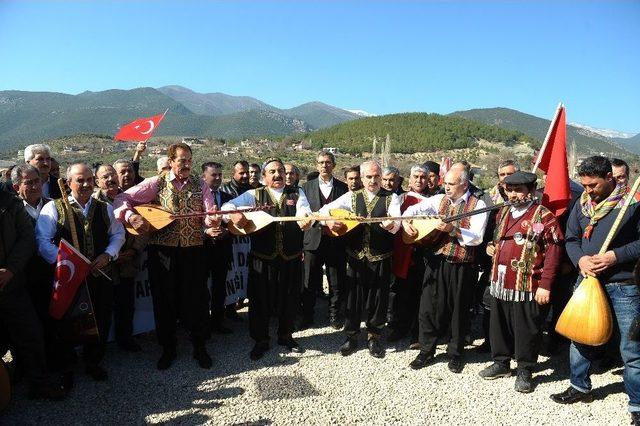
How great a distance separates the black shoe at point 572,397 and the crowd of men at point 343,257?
11mm

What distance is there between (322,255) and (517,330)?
109 inches

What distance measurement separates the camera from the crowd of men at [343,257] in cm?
385

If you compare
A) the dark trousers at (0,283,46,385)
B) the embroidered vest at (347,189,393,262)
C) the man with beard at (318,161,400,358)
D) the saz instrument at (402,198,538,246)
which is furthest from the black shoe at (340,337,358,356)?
the dark trousers at (0,283,46,385)

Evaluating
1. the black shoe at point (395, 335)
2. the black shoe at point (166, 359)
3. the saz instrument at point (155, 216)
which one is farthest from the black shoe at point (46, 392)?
the black shoe at point (395, 335)

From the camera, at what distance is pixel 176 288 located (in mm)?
4719

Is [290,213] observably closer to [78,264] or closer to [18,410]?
[78,264]

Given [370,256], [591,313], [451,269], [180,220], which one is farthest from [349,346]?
[591,313]

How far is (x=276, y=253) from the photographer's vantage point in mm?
4918

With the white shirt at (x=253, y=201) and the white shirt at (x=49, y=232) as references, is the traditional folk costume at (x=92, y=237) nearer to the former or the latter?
the white shirt at (x=49, y=232)

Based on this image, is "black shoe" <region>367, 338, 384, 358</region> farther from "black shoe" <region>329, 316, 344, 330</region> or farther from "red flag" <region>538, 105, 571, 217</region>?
"red flag" <region>538, 105, 571, 217</region>

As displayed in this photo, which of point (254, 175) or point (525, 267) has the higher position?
point (254, 175)

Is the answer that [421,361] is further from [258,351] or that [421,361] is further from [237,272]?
[237,272]

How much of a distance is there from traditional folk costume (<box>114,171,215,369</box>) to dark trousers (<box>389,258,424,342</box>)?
2.50m

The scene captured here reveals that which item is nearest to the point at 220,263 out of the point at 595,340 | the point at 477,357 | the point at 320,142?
the point at 477,357
